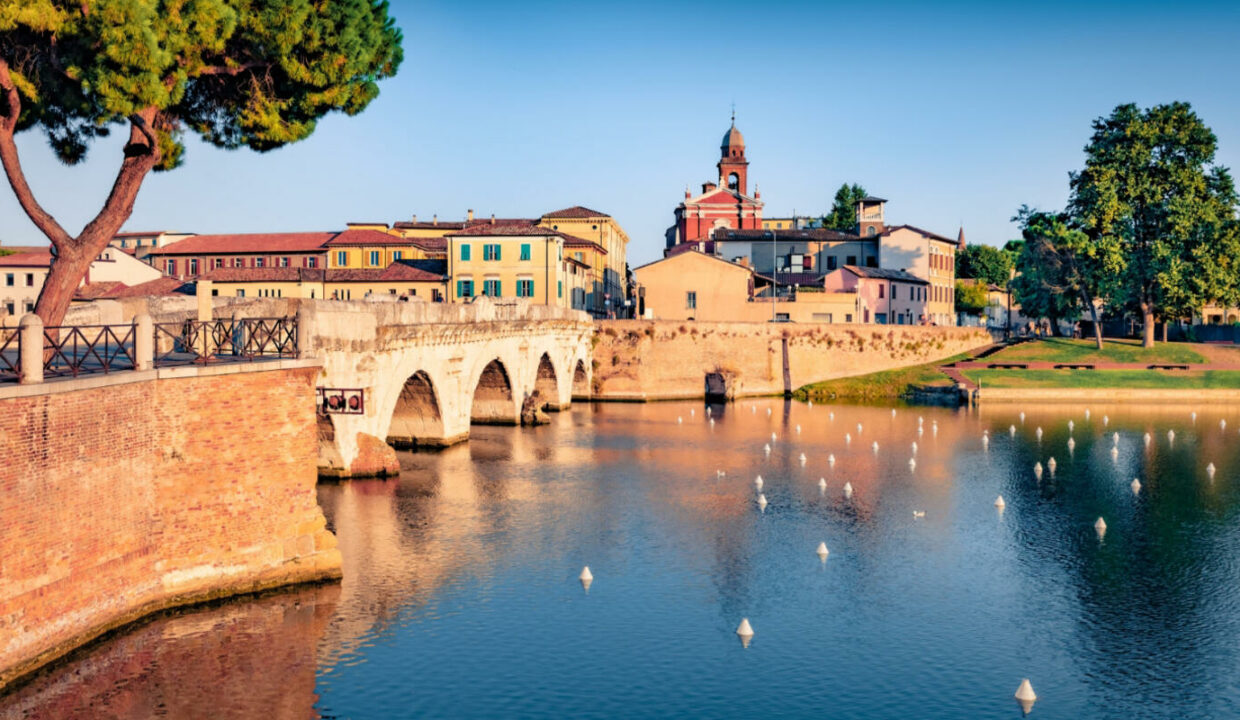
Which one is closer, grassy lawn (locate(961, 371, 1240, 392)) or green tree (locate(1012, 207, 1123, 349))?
grassy lawn (locate(961, 371, 1240, 392))

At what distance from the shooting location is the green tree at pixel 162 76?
33156mm

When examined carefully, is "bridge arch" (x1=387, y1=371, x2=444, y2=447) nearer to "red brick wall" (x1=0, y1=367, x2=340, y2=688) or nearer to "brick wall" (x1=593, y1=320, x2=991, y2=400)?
"red brick wall" (x1=0, y1=367, x2=340, y2=688)

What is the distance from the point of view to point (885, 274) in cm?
12700

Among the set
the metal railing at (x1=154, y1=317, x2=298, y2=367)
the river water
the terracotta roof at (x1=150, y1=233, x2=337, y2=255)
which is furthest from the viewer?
the terracotta roof at (x1=150, y1=233, x2=337, y2=255)

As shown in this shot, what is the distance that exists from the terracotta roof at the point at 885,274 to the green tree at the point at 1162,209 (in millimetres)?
24383

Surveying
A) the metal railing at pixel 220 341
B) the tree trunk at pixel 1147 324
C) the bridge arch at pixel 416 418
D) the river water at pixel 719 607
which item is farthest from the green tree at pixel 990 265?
the metal railing at pixel 220 341

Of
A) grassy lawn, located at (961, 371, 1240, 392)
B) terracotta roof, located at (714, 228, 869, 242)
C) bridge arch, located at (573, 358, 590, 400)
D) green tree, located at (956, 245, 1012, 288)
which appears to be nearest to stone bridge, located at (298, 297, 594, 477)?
bridge arch, located at (573, 358, 590, 400)

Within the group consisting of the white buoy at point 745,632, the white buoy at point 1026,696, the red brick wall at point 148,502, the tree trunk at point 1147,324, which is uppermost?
the tree trunk at point 1147,324

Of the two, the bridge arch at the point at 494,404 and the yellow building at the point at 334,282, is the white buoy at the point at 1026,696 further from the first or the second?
the yellow building at the point at 334,282

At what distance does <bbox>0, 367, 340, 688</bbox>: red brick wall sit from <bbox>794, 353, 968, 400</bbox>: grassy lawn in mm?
72789

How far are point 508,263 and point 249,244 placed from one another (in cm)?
4590

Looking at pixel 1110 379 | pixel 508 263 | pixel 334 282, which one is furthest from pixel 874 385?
pixel 334 282

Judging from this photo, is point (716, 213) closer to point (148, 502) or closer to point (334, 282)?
point (334, 282)

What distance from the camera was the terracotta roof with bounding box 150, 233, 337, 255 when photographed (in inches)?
5103
